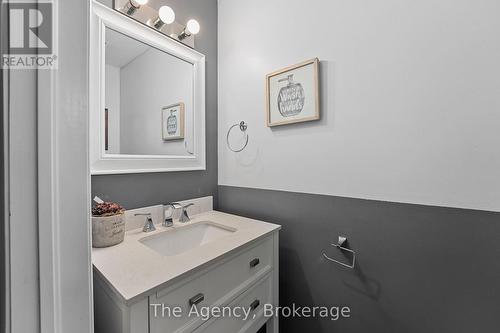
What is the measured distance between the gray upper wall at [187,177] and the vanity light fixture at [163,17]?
0.13 meters

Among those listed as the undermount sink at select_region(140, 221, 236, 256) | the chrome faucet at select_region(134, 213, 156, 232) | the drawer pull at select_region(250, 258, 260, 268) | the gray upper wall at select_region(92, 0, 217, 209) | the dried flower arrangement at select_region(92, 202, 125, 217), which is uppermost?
the gray upper wall at select_region(92, 0, 217, 209)

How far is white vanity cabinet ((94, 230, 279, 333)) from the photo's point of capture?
0.62 metres

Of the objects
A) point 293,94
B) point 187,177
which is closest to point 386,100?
point 293,94

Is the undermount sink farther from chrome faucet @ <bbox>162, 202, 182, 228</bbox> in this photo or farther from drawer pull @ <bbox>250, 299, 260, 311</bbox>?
drawer pull @ <bbox>250, 299, 260, 311</bbox>

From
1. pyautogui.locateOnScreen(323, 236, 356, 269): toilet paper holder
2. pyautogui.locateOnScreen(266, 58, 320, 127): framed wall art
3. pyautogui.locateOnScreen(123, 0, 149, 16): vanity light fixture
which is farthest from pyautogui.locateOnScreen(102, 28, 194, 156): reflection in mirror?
pyautogui.locateOnScreen(323, 236, 356, 269): toilet paper holder

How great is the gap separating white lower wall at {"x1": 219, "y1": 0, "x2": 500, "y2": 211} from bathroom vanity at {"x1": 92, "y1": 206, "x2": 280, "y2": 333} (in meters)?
0.43

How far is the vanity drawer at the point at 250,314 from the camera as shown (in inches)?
32.5

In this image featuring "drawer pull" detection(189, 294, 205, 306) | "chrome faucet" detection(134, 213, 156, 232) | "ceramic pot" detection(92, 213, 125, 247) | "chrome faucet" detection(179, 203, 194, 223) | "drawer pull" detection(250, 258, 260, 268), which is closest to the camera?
"drawer pull" detection(189, 294, 205, 306)

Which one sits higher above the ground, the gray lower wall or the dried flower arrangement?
the dried flower arrangement

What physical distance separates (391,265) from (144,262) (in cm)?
100

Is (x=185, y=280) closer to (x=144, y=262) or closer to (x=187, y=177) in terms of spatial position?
(x=144, y=262)

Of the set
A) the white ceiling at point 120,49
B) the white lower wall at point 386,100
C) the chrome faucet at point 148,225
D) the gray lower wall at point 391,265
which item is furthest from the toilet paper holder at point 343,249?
the white ceiling at point 120,49

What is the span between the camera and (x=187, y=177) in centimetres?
138

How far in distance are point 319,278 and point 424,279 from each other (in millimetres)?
445
